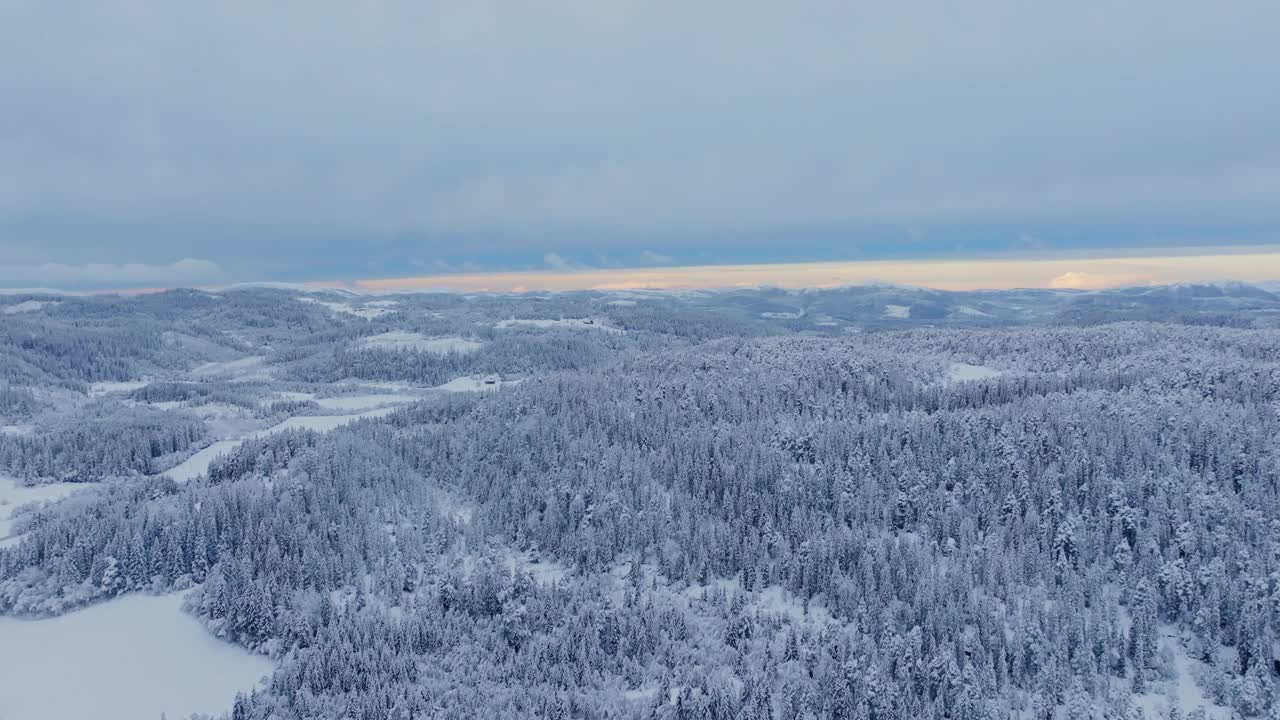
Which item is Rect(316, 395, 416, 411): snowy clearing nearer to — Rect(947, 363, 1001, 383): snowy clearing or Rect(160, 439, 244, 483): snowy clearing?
Rect(160, 439, 244, 483): snowy clearing

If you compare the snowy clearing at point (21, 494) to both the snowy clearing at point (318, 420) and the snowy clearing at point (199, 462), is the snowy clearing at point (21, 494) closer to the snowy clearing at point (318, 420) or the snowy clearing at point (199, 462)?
the snowy clearing at point (199, 462)

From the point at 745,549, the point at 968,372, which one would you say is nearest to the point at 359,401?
the point at 745,549

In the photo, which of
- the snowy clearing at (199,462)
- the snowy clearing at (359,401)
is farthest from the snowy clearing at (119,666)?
the snowy clearing at (359,401)

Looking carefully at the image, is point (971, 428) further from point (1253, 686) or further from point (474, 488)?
point (474, 488)

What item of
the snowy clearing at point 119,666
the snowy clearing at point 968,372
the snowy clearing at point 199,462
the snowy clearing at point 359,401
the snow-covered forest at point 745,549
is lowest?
the snowy clearing at point 119,666

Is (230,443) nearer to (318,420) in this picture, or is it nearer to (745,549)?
(318,420)

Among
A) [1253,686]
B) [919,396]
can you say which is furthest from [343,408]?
[1253,686]
